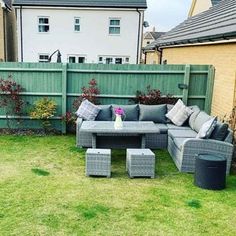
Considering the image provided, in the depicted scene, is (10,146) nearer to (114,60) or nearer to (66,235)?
(66,235)

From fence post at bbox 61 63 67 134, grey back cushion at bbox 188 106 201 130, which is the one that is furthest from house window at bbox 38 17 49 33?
grey back cushion at bbox 188 106 201 130

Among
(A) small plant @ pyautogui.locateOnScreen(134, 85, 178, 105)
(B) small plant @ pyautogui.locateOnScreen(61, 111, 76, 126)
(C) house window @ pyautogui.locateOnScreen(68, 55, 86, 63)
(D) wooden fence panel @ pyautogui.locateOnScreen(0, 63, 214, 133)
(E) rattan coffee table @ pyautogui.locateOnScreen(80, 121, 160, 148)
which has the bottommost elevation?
(B) small plant @ pyautogui.locateOnScreen(61, 111, 76, 126)

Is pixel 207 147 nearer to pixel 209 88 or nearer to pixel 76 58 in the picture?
pixel 209 88

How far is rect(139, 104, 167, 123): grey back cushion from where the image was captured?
9070 millimetres

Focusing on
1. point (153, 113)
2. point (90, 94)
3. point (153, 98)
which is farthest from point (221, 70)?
point (90, 94)

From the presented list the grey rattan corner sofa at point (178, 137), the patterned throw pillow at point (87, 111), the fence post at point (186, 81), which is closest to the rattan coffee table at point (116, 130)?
the grey rattan corner sofa at point (178, 137)

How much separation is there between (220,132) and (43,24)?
1867 centimetres

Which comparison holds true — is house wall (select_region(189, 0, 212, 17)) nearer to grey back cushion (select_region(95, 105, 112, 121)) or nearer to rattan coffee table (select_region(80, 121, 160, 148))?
grey back cushion (select_region(95, 105, 112, 121))

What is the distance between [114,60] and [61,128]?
14194 millimetres

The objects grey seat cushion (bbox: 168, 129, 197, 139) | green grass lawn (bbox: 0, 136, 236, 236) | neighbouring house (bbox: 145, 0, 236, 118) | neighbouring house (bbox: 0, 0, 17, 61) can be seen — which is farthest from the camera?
neighbouring house (bbox: 0, 0, 17, 61)

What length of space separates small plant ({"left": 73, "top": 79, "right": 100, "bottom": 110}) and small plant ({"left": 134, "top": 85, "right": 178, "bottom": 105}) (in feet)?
3.85

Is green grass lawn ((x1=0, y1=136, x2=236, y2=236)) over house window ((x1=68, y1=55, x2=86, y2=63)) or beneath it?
beneath

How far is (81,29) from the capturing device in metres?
23.0

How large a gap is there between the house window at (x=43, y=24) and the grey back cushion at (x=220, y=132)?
18.5 metres
